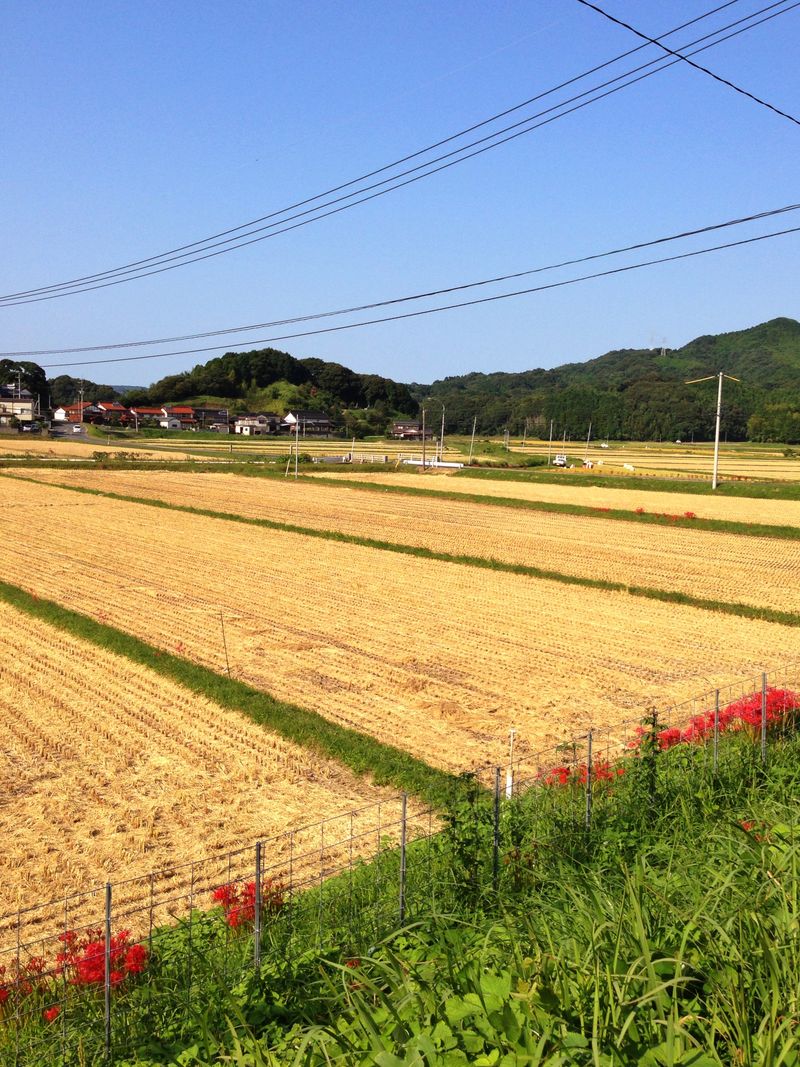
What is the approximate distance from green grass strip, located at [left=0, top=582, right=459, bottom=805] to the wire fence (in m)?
0.48

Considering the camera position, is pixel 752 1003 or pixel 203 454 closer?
pixel 752 1003

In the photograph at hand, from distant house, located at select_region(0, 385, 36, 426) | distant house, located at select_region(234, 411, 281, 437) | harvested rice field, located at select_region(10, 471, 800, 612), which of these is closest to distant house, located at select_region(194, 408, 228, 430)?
distant house, located at select_region(234, 411, 281, 437)

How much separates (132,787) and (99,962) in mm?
4749

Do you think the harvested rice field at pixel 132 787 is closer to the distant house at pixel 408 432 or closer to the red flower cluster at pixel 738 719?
the red flower cluster at pixel 738 719

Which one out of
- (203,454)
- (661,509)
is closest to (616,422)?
(203,454)

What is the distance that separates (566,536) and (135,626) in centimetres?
2024

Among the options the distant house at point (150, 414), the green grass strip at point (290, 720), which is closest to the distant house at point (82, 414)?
the distant house at point (150, 414)

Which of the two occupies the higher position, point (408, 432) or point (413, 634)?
point (408, 432)

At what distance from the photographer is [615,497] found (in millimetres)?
54562

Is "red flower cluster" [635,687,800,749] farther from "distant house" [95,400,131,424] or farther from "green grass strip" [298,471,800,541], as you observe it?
"distant house" [95,400,131,424]

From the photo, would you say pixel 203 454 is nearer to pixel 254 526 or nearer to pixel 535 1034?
pixel 254 526

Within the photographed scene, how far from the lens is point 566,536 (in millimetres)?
35844

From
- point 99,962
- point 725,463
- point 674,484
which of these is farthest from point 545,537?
point 725,463

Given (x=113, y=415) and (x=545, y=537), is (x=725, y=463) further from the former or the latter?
(x=113, y=415)
